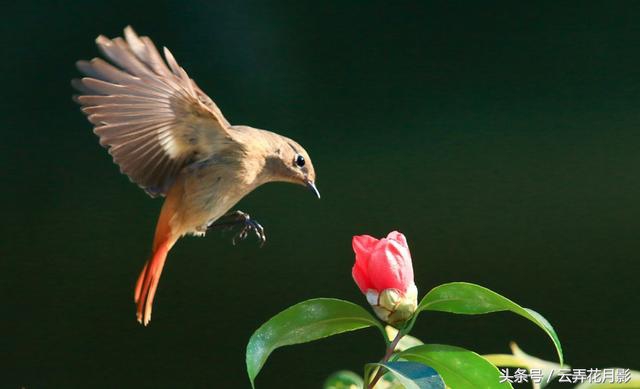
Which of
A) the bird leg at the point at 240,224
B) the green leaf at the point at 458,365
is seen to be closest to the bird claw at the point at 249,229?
the bird leg at the point at 240,224

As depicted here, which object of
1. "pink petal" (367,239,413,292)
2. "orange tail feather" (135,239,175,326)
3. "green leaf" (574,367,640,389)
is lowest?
"orange tail feather" (135,239,175,326)

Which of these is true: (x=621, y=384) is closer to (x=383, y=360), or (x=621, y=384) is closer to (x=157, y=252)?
(x=383, y=360)

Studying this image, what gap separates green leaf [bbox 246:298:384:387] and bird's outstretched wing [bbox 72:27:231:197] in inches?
10.4

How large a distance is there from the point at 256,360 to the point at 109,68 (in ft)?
1.11

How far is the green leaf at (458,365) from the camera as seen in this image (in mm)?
558

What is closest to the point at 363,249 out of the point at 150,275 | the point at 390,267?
the point at 390,267

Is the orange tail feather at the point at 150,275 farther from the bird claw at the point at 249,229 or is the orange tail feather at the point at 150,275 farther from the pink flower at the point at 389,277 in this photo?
the pink flower at the point at 389,277

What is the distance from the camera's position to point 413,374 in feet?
1.69

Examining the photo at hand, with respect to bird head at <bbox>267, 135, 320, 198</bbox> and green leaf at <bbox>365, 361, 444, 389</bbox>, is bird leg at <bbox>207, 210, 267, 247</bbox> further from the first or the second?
green leaf at <bbox>365, 361, 444, 389</bbox>

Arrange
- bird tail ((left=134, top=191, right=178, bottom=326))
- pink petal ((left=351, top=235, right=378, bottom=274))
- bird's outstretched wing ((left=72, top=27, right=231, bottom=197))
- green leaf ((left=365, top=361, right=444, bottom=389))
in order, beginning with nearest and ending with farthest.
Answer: green leaf ((left=365, top=361, right=444, bottom=389)) < pink petal ((left=351, top=235, right=378, bottom=274)) < bird's outstretched wing ((left=72, top=27, right=231, bottom=197)) < bird tail ((left=134, top=191, right=178, bottom=326))

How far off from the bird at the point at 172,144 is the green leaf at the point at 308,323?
9.2 inches

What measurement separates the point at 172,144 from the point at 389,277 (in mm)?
349

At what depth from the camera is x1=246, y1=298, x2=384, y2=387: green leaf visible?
59cm

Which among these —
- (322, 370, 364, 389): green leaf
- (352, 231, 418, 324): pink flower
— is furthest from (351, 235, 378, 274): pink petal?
(322, 370, 364, 389): green leaf
